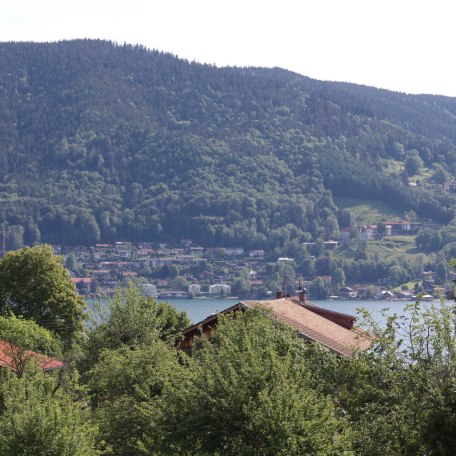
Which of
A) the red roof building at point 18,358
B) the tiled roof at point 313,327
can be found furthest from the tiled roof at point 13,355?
the tiled roof at point 313,327

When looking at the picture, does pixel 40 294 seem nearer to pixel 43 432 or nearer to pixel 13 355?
pixel 13 355

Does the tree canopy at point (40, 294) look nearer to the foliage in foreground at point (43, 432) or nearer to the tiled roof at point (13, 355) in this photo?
the tiled roof at point (13, 355)

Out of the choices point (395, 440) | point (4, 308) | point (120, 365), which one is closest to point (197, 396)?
point (395, 440)

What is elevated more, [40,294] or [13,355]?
[13,355]

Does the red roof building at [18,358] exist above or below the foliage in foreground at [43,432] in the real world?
below

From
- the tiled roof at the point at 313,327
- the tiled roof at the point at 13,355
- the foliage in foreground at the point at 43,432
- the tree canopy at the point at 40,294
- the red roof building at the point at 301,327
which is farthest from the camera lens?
the tree canopy at the point at 40,294

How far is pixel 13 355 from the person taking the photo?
137ft

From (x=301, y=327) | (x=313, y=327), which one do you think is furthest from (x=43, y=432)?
(x=313, y=327)

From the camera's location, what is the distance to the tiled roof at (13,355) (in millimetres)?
42312

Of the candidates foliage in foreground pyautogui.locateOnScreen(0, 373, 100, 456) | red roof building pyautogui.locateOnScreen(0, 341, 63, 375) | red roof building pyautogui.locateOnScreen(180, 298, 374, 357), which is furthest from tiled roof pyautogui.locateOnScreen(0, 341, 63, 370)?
foliage in foreground pyautogui.locateOnScreen(0, 373, 100, 456)

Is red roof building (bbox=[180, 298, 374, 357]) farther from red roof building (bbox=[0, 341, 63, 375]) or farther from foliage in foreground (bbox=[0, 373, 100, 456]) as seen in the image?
foliage in foreground (bbox=[0, 373, 100, 456])

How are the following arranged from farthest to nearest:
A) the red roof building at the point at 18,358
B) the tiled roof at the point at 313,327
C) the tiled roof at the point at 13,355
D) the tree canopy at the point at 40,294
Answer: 1. the tree canopy at the point at 40,294
2. the tiled roof at the point at 313,327
3. the tiled roof at the point at 13,355
4. the red roof building at the point at 18,358

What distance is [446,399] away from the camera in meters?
22.4

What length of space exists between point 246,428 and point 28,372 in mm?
13463
